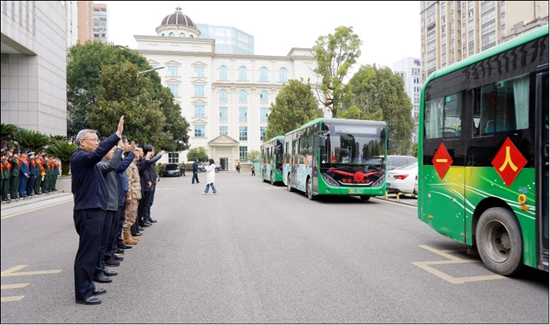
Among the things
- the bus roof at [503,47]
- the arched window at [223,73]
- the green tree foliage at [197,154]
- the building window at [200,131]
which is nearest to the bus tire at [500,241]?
the bus roof at [503,47]

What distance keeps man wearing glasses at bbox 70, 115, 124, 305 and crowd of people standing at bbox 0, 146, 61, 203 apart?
12748 millimetres

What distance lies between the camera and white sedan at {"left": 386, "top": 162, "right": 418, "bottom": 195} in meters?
17.7

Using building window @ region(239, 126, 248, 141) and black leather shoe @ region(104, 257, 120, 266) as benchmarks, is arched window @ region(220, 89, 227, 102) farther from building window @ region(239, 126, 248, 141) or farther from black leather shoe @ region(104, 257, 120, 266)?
black leather shoe @ region(104, 257, 120, 266)

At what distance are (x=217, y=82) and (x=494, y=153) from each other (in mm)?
76030

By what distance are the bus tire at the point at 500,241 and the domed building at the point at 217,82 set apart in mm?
70053

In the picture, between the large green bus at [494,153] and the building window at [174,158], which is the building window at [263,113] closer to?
the building window at [174,158]

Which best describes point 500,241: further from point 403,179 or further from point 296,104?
point 296,104

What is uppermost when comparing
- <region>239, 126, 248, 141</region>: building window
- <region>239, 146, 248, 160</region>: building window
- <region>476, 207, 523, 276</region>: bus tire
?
<region>239, 126, 248, 141</region>: building window

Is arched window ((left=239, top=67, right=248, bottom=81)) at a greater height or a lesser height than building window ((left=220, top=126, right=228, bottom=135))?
greater

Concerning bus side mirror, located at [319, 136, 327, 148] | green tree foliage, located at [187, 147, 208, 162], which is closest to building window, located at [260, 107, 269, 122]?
green tree foliage, located at [187, 147, 208, 162]

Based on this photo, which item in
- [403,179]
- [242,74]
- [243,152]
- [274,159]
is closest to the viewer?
[403,179]

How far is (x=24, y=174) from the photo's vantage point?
642 inches

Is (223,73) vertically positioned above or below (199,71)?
above

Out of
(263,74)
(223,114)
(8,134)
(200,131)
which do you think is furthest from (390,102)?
(200,131)
